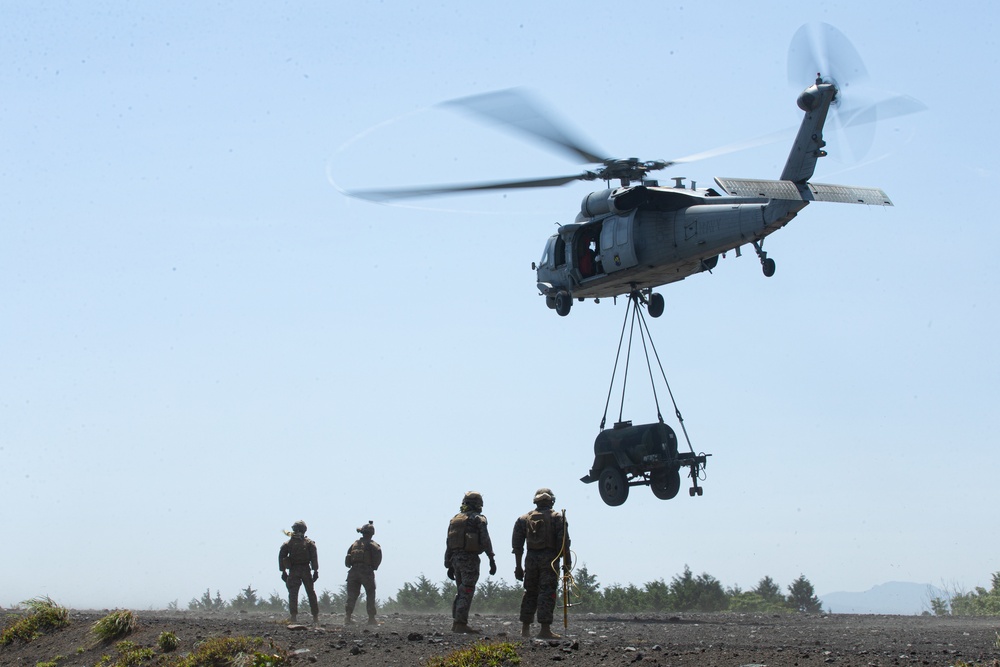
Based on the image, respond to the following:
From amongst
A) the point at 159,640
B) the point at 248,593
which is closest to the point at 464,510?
the point at 159,640

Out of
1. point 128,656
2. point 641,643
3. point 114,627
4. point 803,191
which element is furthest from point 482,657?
point 803,191

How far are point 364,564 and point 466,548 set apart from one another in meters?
5.41

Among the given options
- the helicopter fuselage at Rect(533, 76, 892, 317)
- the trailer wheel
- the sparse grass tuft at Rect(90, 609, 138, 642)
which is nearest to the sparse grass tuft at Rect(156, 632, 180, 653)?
the sparse grass tuft at Rect(90, 609, 138, 642)

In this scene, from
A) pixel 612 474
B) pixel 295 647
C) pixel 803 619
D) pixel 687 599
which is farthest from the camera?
pixel 687 599

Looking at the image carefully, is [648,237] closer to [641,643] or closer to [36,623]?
[641,643]

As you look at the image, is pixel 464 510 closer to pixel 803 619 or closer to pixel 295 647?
pixel 295 647

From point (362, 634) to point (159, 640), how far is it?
2628 mm

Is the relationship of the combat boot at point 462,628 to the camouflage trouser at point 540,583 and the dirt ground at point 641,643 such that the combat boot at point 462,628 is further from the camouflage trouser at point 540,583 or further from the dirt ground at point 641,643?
the camouflage trouser at point 540,583

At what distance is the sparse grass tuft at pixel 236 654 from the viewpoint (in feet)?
43.3

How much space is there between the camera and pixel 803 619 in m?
20.2

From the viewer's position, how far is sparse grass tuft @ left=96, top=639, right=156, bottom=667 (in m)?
14.5

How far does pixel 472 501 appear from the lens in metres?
15.1

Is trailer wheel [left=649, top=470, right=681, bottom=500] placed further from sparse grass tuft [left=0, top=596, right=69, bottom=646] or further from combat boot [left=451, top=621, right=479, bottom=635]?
sparse grass tuft [left=0, top=596, right=69, bottom=646]

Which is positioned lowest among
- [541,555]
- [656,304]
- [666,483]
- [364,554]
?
[541,555]
